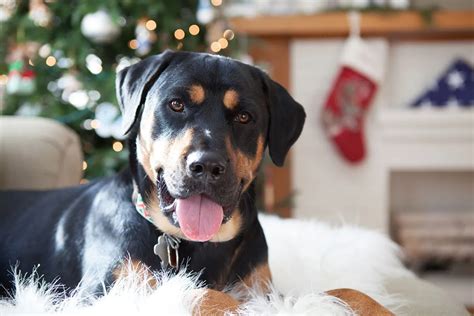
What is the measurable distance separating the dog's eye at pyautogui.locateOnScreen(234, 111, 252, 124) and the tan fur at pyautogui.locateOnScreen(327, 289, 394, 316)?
43cm

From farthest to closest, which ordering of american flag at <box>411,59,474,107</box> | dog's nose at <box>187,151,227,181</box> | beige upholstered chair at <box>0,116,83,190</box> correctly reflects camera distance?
american flag at <box>411,59,474,107</box> < beige upholstered chair at <box>0,116,83,190</box> < dog's nose at <box>187,151,227,181</box>

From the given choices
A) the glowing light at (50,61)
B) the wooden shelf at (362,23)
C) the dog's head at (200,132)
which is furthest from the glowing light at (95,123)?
the dog's head at (200,132)

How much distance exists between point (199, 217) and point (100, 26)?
5.66 ft

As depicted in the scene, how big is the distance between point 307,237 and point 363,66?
2.26m

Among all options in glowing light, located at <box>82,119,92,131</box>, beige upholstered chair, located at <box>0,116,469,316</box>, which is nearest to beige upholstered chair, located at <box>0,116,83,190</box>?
beige upholstered chair, located at <box>0,116,469,316</box>

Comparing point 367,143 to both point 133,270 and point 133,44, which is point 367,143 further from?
point 133,270

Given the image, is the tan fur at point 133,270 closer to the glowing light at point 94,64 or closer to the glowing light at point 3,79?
the glowing light at point 94,64

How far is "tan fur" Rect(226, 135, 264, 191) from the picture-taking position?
4.79 feet

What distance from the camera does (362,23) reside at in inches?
160

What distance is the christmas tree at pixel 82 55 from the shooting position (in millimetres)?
3086

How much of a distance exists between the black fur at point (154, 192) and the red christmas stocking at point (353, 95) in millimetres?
2488

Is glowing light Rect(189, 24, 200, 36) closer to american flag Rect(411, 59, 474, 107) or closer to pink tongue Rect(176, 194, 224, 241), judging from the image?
american flag Rect(411, 59, 474, 107)

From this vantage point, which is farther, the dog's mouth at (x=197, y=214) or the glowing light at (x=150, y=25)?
the glowing light at (x=150, y=25)

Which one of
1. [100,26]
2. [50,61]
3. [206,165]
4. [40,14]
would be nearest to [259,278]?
Answer: [206,165]
